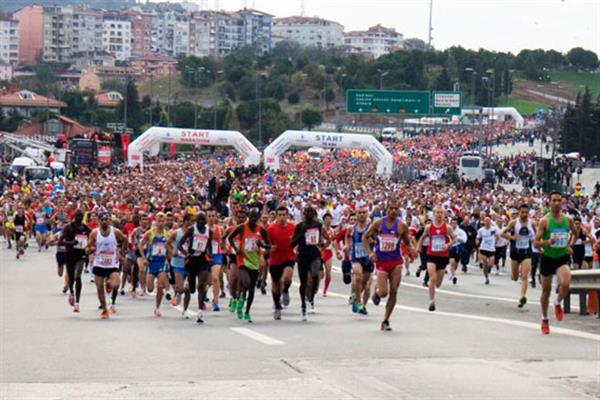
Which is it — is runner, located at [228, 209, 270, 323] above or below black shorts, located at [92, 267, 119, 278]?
above

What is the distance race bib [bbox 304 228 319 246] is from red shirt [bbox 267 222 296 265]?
23 cm

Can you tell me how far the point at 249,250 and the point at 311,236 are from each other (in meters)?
0.97

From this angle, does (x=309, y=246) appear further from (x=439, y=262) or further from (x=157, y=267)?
(x=157, y=267)

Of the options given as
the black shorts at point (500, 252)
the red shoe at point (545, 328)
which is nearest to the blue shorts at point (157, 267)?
the red shoe at point (545, 328)

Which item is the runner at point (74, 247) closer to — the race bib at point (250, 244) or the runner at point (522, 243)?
the race bib at point (250, 244)

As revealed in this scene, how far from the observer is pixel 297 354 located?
49.7 ft

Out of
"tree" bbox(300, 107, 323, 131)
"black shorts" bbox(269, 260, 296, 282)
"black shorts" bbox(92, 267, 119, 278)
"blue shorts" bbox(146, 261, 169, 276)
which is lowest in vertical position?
"blue shorts" bbox(146, 261, 169, 276)

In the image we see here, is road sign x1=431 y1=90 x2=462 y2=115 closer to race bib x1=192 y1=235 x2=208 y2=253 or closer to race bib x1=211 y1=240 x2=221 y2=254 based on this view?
race bib x1=211 y1=240 x2=221 y2=254

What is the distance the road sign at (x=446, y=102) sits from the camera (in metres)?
92.9

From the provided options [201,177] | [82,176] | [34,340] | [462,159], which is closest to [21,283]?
[34,340]

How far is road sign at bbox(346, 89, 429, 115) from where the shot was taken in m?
91.4

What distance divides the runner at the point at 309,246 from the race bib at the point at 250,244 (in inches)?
22.3

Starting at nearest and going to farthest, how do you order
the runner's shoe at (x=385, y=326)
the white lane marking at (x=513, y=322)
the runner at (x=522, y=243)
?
1. the white lane marking at (x=513, y=322)
2. the runner's shoe at (x=385, y=326)
3. the runner at (x=522, y=243)


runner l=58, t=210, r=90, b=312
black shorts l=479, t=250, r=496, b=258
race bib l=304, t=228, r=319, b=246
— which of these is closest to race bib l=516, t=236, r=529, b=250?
race bib l=304, t=228, r=319, b=246
